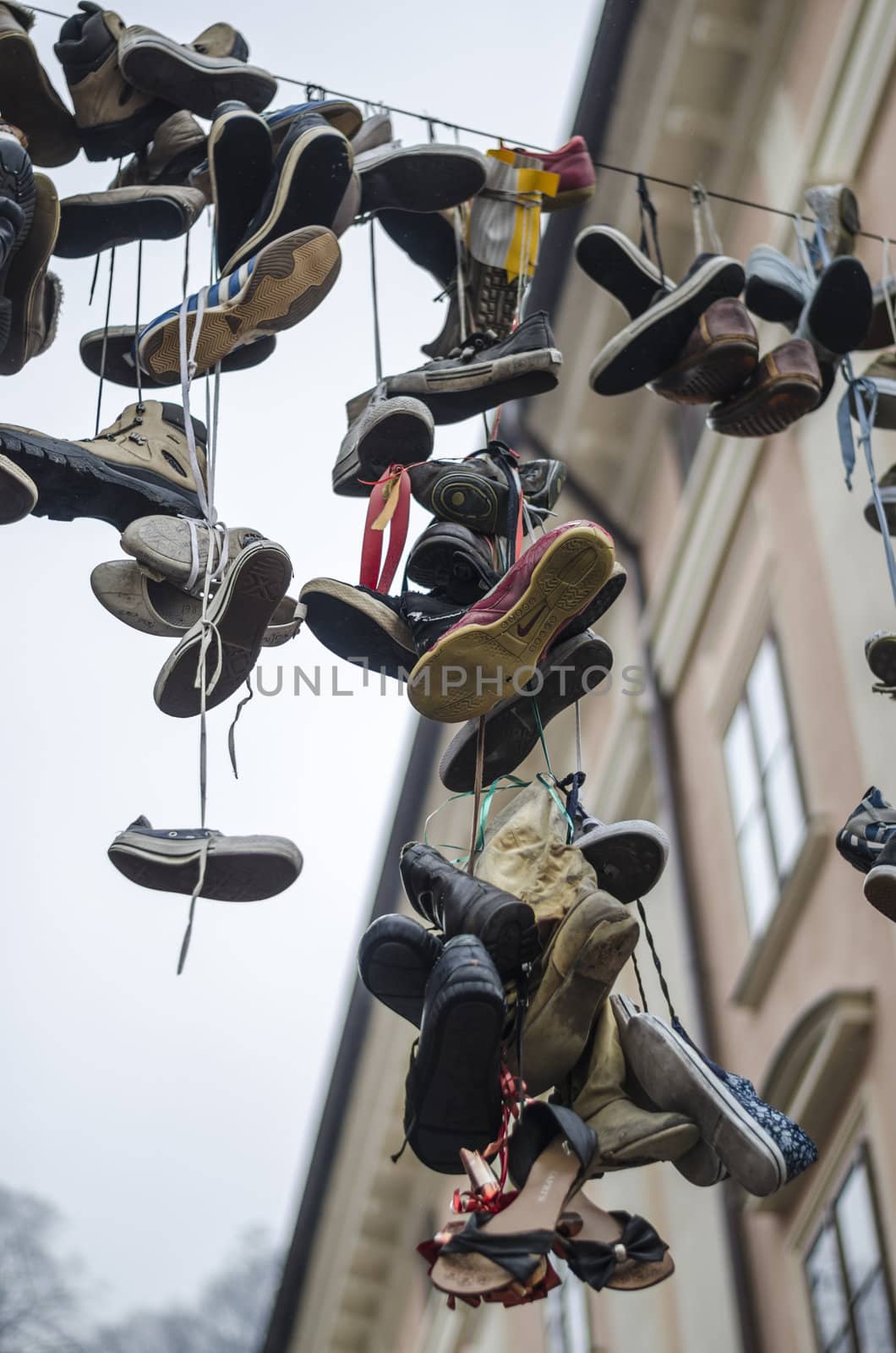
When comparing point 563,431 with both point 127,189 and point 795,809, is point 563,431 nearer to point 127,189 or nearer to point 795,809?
point 795,809

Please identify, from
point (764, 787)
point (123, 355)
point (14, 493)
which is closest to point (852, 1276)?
point (764, 787)

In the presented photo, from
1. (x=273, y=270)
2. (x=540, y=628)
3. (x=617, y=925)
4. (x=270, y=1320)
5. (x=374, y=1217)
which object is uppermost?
(x=273, y=270)

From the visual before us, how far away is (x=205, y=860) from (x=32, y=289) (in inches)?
67.4

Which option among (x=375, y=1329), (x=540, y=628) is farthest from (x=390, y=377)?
(x=375, y=1329)

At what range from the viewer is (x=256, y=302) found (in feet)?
14.7

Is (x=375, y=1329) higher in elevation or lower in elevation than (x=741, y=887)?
lower

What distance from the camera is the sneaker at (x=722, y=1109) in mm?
3158

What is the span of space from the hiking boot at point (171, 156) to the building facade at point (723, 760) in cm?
269

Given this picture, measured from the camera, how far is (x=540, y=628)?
376 cm

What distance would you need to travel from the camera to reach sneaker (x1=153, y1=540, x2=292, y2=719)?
154 inches

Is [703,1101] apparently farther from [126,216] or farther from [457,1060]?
[126,216]

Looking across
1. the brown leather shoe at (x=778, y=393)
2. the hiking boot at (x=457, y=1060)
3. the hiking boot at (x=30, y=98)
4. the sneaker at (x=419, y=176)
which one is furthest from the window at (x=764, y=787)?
the hiking boot at (x=457, y=1060)

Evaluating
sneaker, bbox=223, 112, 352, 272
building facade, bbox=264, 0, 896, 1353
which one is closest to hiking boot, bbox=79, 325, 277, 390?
sneaker, bbox=223, 112, 352, 272

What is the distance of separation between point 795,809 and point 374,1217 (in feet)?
16.8
